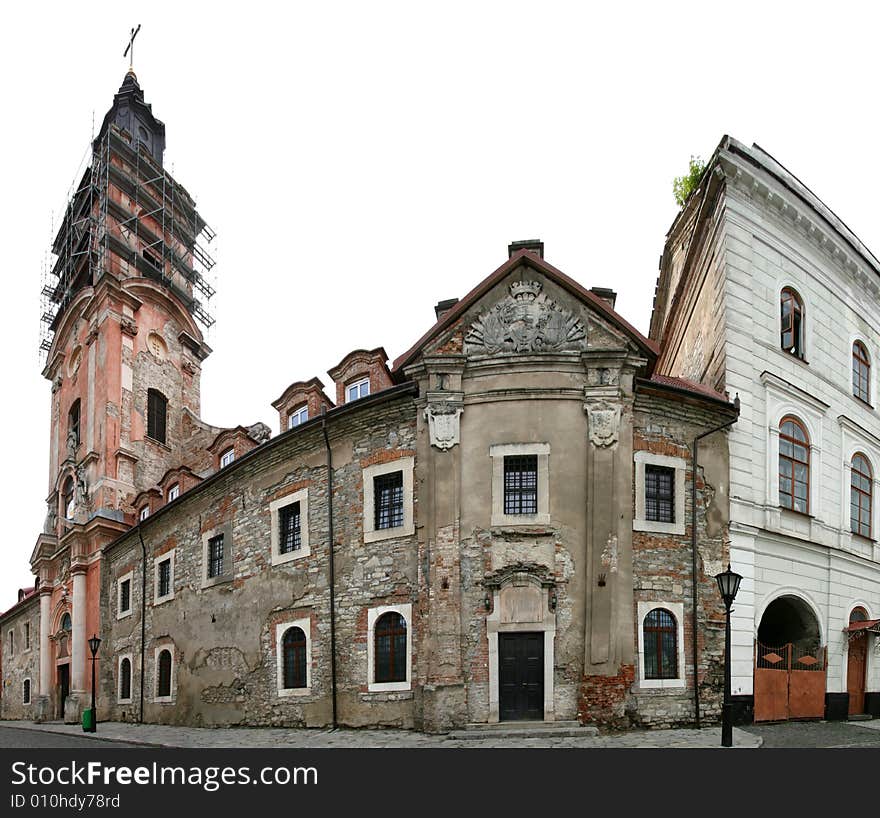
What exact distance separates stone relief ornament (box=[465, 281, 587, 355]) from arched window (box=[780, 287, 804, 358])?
7.33m

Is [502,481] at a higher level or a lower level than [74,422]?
lower

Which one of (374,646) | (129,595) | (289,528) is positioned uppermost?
(289,528)

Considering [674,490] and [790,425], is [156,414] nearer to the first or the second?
[674,490]

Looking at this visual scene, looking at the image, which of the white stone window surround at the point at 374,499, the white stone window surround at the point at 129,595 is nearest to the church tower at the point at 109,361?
the white stone window surround at the point at 129,595

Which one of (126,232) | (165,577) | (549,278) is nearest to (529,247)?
(549,278)

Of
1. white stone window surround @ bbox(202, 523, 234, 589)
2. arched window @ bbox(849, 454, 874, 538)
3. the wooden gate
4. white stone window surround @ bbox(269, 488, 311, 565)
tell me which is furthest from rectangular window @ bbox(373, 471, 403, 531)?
arched window @ bbox(849, 454, 874, 538)

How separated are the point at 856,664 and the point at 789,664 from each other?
158 inches

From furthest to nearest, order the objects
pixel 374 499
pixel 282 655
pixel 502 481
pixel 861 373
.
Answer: pixel 861 373, pixel 282 655, pixel 374 499, pixel 502 481

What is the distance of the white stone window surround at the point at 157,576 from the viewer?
1197 inches

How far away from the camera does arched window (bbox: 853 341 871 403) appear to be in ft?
88.3

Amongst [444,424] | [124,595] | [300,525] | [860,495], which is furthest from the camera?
[124,595]

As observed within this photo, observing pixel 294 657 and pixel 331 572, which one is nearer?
pixel 331 572

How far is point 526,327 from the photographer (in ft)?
67.1
